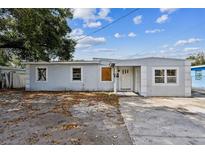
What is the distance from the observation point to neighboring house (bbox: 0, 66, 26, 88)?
19438 mm

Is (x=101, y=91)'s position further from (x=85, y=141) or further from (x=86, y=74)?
(x=85, y=141)

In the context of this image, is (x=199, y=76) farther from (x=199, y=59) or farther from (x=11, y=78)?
(x=199, y=59)

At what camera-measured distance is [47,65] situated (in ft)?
55.5

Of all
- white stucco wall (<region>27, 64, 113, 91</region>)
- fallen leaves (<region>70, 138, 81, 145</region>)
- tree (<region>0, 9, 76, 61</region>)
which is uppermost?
tree (<region>0, 9, 76, 61</region>)

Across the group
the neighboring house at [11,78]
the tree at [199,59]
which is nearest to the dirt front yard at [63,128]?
the neighboring house at [11,78]

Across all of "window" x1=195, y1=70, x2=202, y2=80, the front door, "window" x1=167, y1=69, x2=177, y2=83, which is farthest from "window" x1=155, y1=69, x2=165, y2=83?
"window" x1=195, y1=70, x2=202, y2=80

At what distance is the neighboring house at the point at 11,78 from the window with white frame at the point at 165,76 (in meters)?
13.2

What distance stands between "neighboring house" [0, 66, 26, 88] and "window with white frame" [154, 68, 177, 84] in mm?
13246

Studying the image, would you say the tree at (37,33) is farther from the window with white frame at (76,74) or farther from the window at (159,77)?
the window at (159,77)

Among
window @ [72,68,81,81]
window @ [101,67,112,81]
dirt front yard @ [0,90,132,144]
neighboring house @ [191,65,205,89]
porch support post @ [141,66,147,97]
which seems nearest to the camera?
dirt front yard @ [0,90,132,144]

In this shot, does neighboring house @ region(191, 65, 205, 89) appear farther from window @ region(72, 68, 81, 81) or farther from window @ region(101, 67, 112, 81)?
window @ region(72, 68, 81, 81)

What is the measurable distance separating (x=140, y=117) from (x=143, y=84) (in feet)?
21.7

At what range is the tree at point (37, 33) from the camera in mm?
13355
